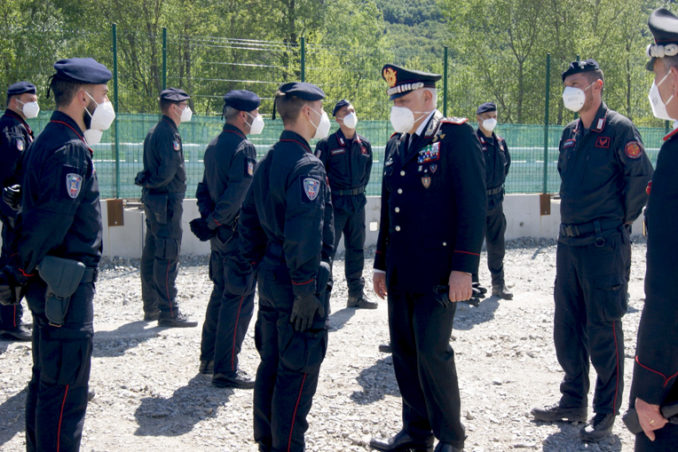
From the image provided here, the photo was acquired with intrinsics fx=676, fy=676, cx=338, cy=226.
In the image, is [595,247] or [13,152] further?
[13,152]

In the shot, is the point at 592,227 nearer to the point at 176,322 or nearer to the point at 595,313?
the point at 595,313

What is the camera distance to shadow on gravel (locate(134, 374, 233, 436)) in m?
4.69

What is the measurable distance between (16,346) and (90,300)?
337 cm

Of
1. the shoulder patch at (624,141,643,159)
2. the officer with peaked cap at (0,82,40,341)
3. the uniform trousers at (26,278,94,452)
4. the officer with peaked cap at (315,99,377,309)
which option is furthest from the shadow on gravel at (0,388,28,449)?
the shoulder patch at (624,141,643,159)

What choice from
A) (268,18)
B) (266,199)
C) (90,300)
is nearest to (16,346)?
(90,300)

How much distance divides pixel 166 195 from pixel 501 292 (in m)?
4.34

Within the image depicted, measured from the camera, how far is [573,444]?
444 cm

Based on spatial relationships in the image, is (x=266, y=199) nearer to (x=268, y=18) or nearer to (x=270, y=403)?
(x=270, y=403)

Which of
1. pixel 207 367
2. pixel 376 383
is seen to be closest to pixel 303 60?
pixel 207 367

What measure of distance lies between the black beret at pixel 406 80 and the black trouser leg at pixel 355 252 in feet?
14.0

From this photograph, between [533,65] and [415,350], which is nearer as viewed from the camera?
[415,350]

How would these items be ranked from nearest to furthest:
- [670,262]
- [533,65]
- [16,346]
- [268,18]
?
[670,262]
[16,346]
[533,65]
[268,18]

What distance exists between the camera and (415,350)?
4.13 meters

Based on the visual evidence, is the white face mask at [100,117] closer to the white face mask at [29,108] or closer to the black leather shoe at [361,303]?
the white face mask at [29,108]
